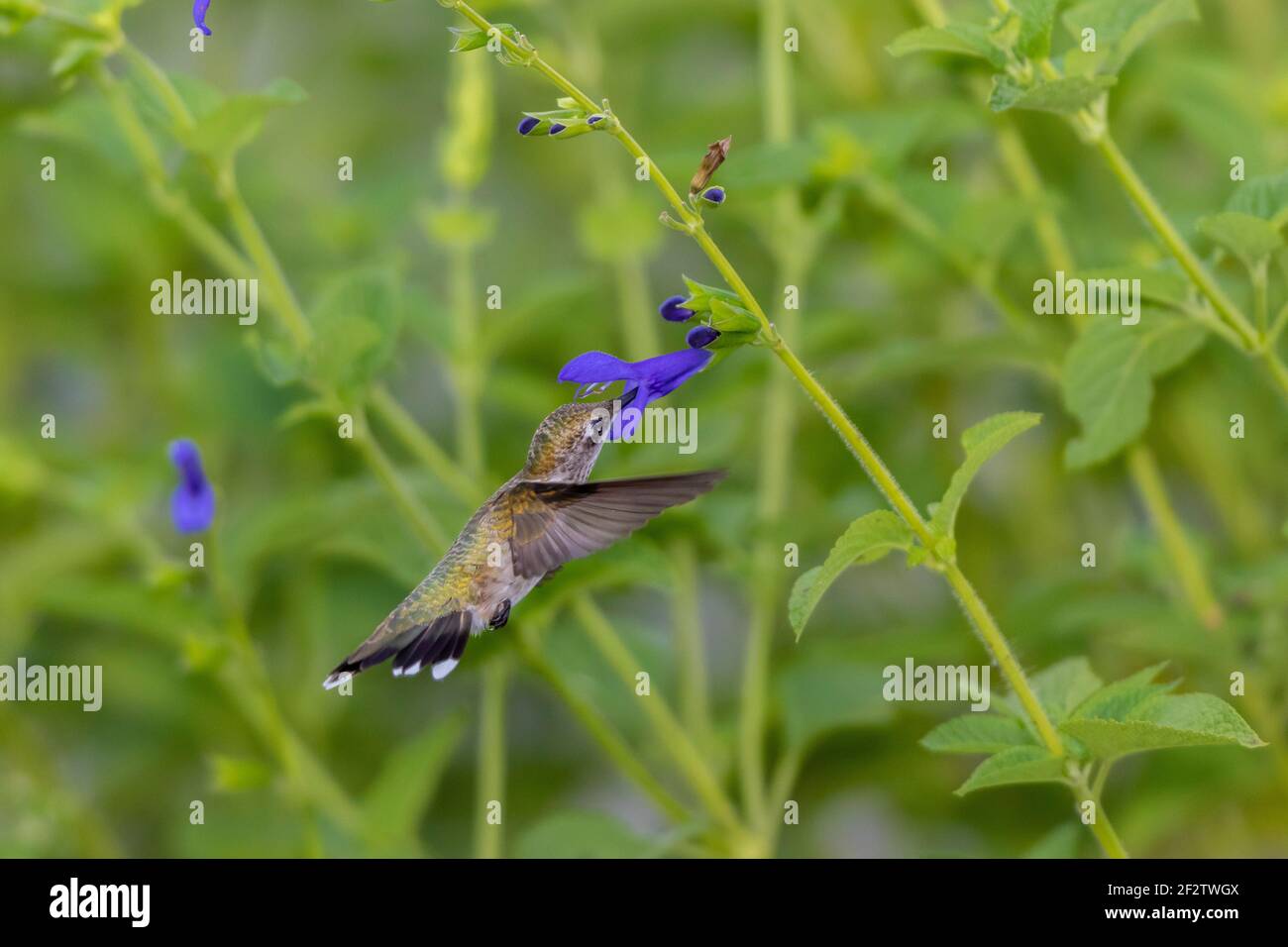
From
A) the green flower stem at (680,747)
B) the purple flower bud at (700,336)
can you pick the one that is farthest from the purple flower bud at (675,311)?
the green flower stem at (680,747)

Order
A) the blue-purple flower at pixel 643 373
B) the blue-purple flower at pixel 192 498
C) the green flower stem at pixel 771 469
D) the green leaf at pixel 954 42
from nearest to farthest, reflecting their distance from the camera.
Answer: the blue-purple flower at pixel 643 373 → the green leaf at pixel 954 42 → the blue-purple flower at pixel 192 498 → the green flower stem at pixel 771 469

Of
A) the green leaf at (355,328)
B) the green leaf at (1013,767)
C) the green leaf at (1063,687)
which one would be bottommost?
the green leaf at (1013,767)

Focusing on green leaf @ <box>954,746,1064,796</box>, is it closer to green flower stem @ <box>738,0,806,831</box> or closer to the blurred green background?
the blurred green background

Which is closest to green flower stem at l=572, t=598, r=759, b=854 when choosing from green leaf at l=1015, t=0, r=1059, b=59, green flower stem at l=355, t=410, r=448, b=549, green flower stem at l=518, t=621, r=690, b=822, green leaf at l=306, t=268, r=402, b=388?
green flower stem at l=518, t=621, r=690, b=822

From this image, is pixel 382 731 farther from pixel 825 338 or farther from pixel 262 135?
pixel 262 135

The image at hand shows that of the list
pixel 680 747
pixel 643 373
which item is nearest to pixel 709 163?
pixel 643 373

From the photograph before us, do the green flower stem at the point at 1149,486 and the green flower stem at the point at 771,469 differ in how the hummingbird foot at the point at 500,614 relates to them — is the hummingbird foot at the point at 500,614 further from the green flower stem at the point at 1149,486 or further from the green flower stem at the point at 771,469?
the green flower stem at the point at 1149,486
